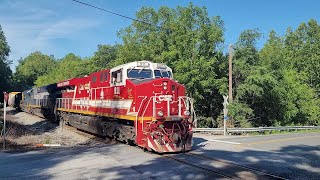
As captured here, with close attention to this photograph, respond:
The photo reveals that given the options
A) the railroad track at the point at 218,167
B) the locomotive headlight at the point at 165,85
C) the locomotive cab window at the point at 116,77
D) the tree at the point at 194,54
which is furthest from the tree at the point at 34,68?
the railroad track at the point at 218,167

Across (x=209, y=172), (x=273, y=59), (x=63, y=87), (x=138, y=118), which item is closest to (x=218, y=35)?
(x=273, y=59)

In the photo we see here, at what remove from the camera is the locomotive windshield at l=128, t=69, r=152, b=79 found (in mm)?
14879

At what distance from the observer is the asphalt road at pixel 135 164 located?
Answer: 385 inches

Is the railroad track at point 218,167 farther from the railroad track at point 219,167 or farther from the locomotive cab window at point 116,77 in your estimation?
the locomotive cab window at point 116,77

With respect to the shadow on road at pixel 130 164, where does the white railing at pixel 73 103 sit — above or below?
above

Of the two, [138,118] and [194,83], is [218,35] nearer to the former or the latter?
[194,83]

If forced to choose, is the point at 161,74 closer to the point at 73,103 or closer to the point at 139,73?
the point at 139,73

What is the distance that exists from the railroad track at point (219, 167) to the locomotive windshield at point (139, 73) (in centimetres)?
374

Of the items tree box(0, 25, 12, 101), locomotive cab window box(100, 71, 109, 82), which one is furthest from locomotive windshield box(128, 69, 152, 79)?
tree box(0, 25, 12, 101)

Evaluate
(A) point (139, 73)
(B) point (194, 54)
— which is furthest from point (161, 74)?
(B) point (194, 54)

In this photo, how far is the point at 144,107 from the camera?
45.6 feet

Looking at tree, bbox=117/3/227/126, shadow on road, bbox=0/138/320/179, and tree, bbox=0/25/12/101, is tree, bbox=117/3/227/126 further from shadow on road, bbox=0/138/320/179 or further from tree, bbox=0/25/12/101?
tree, bbox=0/25/12/101

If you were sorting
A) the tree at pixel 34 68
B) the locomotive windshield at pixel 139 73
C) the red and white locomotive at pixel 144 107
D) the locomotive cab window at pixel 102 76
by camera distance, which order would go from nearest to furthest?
the red and white locomotive at pixel 144 107
the locomotive windshield at pixel 139 73
the locomotive cab window at pixel 102 76
the tree at pixel 34 68

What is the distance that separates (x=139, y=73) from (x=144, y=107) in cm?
186
